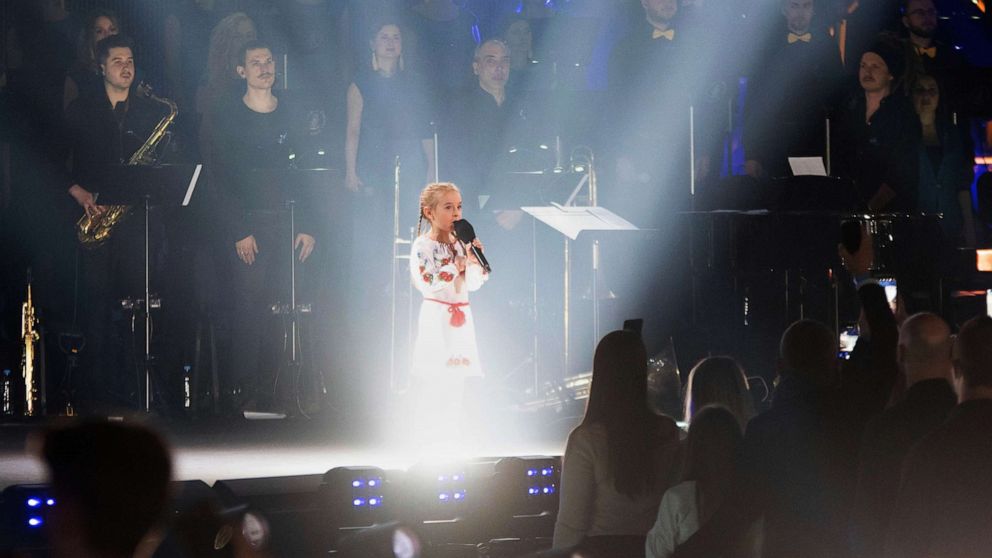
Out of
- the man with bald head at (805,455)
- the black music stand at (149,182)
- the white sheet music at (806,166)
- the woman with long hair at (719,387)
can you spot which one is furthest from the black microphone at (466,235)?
the man with bald head at (805,455)

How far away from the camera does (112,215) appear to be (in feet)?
28.1

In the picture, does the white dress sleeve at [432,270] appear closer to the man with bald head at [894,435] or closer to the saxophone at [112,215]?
the saxophone at [112,215]

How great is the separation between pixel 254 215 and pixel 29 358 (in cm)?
164

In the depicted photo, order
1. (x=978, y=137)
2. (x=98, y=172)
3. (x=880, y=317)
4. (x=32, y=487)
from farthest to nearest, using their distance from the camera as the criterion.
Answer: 1. (x=978, y=137)
2. (x=98, y=172)
3. (x=32, y=487)
4. (x=880, y=317)

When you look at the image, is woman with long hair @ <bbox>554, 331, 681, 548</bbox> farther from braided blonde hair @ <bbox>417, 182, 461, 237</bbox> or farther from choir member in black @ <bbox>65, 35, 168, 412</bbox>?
choir member in black @ <bbox>65, 35, 168, 412</bbox>

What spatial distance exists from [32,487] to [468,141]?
4.70 metres

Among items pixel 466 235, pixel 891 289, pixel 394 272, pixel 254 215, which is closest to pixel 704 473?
pixel 466 235

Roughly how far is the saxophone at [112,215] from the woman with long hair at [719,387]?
5079 millimetres

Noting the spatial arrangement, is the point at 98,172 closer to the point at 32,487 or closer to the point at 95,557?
the point at 32,487

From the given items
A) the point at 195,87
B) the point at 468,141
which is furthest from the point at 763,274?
the point at 195,87

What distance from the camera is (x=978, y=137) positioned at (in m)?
10.1

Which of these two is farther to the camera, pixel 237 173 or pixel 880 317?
pixel 237 173

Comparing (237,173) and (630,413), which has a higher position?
(237,173)

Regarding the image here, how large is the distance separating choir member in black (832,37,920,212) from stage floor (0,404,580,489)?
268cm
